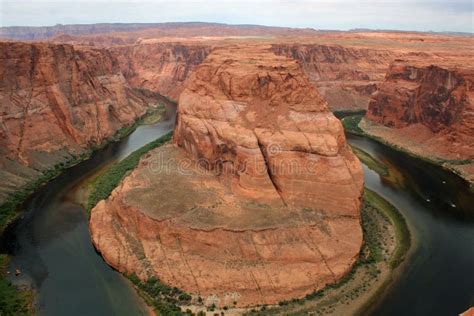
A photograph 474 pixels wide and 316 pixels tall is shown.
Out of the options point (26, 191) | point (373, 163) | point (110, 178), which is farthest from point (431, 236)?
point (26, 191)

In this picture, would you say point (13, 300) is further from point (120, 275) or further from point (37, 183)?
point (37, 183)

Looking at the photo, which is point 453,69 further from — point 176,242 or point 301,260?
point 176,242

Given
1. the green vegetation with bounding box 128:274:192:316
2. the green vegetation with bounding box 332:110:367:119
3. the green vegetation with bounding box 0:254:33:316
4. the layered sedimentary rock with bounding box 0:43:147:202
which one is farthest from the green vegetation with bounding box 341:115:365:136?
the green vegetation with bounding box 0:254:33:316

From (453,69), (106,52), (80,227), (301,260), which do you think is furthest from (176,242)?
(106,52)

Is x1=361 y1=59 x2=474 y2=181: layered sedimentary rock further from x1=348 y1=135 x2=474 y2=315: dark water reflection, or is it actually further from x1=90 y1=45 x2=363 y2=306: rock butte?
x1=90 y1=45 x2=363 y2=306: rock butte

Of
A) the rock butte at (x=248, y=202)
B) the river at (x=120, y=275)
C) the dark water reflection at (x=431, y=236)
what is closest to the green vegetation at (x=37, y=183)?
the river at (x=120, y=275)
